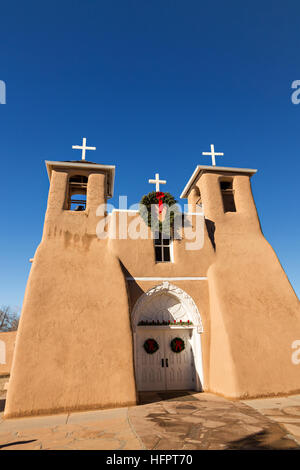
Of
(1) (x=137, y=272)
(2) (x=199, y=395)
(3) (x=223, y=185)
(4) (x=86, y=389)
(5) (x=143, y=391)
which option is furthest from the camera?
(3) (x=223, y=185)

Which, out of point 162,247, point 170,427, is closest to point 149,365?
point 162,247

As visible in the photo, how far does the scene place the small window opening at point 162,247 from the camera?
12622 mm

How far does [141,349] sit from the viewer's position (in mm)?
11438

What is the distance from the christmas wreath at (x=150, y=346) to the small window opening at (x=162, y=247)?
3565 millimetres

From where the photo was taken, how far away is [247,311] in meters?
10.8

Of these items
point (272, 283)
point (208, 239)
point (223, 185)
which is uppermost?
point (223, 185)

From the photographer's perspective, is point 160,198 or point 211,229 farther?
point 211,229

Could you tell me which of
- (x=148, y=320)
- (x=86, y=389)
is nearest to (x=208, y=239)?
(x=148, y=320)

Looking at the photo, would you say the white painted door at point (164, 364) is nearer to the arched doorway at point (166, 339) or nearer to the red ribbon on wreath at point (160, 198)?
the arched doorway at point (166, 339)

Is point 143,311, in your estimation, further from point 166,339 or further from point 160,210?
point 160,210

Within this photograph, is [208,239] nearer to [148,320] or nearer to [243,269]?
[243,269]

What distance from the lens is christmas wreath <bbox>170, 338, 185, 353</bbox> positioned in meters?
11.5

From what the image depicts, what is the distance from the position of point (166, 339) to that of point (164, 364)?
1.01 metres

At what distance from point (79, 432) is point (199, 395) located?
209 inches
